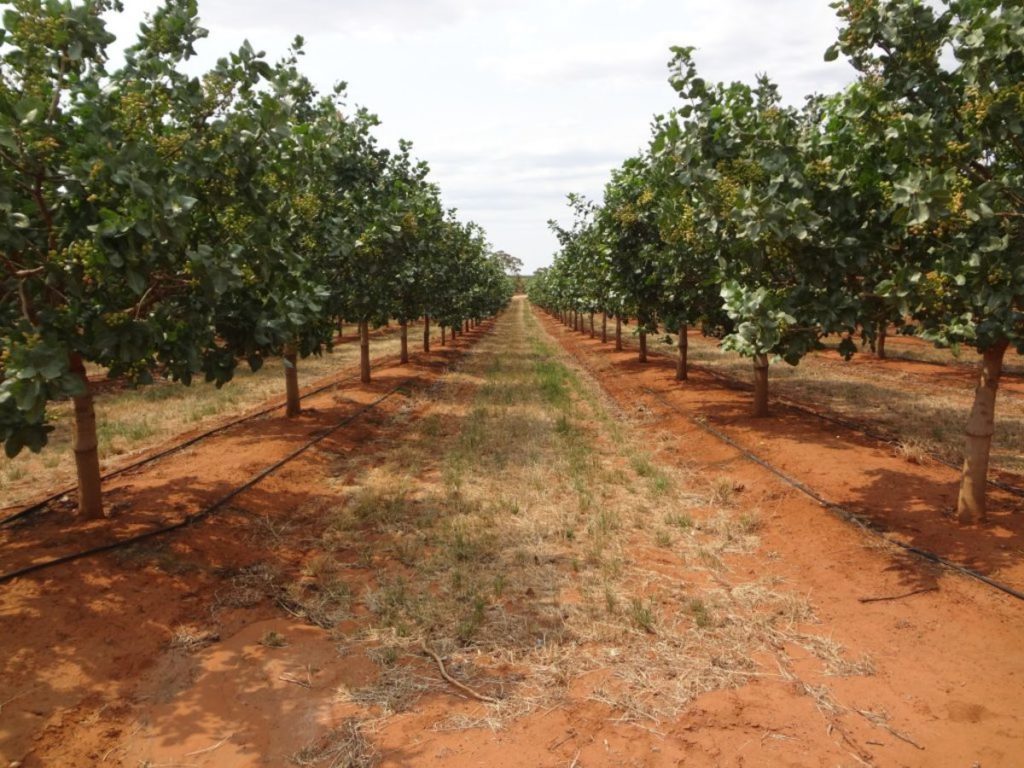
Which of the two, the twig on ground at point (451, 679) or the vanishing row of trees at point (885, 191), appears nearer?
the twig on ground at point (451, 679)

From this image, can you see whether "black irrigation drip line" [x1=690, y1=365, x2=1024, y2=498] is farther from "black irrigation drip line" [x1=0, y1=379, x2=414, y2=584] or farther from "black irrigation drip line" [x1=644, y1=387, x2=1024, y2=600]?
"black irrigation drip line" [x1=0, y1=379, x2=414, y2=584]

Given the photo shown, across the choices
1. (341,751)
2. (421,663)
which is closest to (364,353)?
(421,663)

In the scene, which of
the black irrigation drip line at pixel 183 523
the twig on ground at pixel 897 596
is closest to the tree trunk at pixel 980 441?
the twig on ground at pixel 897 596

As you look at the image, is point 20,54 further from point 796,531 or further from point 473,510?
point 796,531

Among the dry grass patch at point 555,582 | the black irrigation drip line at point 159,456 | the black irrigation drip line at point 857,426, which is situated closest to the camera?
the dry grass patch at point 555,582

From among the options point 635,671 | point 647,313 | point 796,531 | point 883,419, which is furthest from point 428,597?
point 647,313

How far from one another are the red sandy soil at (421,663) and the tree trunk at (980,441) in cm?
29

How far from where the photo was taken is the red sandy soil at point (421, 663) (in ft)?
14.9

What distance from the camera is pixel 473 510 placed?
366 inches

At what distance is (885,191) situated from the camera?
693 cm

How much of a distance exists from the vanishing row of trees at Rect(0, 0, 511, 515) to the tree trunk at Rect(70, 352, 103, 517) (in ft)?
0.05

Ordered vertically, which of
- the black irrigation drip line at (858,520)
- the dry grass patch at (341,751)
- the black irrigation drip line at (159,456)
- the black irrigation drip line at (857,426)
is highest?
the black irrigation drip line at (857,426)

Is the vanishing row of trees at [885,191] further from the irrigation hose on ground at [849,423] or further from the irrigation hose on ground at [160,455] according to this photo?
the irrigation hose on ground at [160,455]

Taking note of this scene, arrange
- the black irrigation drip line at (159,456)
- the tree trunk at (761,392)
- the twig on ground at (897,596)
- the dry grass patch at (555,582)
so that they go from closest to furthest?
the dry grass patch at (555,582)
the twig on ground at (897,596)
the black irrigation drip line at (159,456)
the tree trunk at (761,392)
